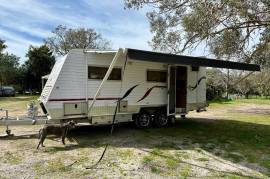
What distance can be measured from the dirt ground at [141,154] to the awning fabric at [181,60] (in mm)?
2453

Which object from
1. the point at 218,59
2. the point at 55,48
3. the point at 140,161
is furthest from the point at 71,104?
the point at 55,48

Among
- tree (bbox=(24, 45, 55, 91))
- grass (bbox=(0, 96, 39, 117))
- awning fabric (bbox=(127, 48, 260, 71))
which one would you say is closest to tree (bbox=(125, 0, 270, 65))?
awning fabric (bbox=(127, 48, 260, 71))

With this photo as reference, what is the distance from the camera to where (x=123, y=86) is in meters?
11.4

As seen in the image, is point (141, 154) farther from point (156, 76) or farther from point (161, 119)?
point (156, 76)

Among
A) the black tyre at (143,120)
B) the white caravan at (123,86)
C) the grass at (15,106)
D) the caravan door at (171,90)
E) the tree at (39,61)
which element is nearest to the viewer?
the white caravan at (123,86)

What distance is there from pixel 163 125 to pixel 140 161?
16.5ft

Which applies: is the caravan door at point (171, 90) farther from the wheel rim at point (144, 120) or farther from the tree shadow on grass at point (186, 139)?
the wheel rim at point (144, 120)

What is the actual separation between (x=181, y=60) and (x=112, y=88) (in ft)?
8.85

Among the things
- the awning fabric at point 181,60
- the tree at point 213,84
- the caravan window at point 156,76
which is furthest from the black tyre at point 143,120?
the tree at point 213,84

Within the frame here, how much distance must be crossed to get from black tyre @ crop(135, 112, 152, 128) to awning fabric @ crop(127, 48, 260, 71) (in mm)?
2999

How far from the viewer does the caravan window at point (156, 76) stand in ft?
40.0

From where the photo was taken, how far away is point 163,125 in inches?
500

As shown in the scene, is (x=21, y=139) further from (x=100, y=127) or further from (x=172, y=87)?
(x=172, y=87)

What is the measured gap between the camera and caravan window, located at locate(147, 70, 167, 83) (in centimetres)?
1220
